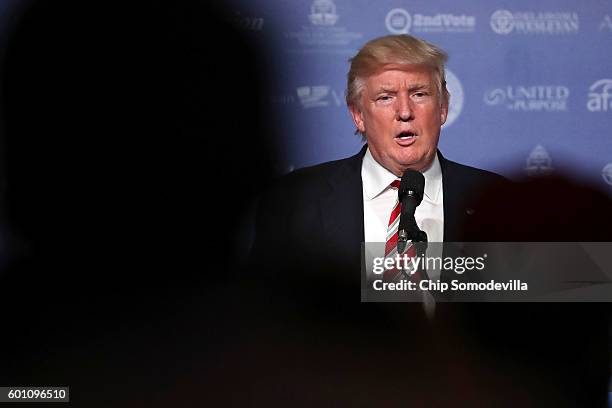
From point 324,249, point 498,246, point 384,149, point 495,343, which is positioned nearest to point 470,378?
point 495,343

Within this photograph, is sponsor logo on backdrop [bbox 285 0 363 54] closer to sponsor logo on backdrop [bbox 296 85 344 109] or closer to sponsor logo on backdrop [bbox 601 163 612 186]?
sponsor logo on backdrop [bbox 296 85 344 109]

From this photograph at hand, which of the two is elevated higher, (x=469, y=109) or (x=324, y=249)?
(x=469, y=109)

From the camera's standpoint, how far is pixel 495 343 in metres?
3.12

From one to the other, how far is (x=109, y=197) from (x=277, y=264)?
2.40ft

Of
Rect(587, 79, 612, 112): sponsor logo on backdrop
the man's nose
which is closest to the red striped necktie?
the man's nose

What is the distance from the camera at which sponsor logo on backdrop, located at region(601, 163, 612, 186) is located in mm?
3115

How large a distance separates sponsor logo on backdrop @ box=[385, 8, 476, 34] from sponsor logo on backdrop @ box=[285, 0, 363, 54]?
14 cm

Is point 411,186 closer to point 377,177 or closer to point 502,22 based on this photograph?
point 377,177

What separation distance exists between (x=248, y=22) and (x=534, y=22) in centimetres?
115

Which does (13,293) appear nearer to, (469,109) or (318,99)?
(318,99)

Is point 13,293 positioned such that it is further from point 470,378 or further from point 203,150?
point 470,378

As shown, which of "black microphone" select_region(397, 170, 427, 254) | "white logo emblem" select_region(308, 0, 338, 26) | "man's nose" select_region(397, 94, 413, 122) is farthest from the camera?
"white logo emblem" select_region(308, 0, 338, 26)

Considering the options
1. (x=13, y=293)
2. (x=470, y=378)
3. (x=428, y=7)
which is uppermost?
(x=428, y=7)

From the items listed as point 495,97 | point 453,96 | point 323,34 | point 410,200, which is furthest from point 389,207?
point 323,34
